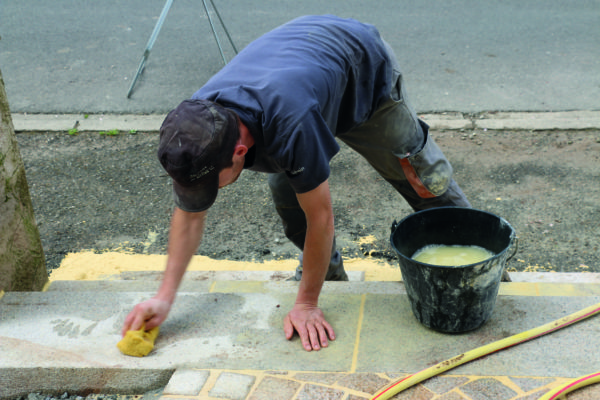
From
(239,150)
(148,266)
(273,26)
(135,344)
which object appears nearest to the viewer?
(239,150)

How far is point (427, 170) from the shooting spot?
2.89 m

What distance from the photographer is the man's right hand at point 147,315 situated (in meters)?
2.44

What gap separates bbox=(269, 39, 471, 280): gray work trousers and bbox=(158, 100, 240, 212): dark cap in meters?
0.97

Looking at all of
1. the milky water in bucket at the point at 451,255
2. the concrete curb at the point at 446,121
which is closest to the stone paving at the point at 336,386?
the milky water in bucket at the point at 451,255

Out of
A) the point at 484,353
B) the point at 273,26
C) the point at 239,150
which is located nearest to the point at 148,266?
the point at 239,150

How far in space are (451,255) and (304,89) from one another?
44.8 inches

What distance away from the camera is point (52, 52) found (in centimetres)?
762

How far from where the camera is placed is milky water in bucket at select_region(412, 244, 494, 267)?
268 centimetres

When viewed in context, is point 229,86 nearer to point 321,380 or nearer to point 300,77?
point 300,77

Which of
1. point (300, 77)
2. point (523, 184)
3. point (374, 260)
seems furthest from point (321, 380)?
point (523, 184)

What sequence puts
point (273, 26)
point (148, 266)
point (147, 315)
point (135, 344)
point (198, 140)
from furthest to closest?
point (273, 26), point (148, 266), point (147, 315), point (135, 344), point (198, 140)

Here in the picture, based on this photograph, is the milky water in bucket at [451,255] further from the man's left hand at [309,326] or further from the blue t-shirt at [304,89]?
the blue t-shirt at [304,89]

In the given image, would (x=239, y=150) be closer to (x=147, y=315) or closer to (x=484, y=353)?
(x=147, y=315)

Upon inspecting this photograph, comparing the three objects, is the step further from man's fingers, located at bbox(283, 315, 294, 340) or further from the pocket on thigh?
the pocket on thigh
